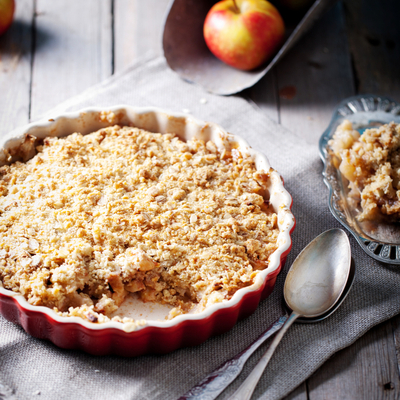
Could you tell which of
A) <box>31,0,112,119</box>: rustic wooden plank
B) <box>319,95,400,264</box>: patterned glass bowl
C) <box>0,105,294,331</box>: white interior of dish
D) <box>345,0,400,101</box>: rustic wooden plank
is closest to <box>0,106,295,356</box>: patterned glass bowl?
<box>0,105,294,331</box>: white interior of dish

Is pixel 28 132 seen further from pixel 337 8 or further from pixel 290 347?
pixel 337 8

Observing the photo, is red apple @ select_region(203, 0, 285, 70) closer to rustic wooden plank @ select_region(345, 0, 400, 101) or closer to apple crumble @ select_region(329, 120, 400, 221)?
rustic wooden plank @ select_region(345, 0, 400, 101)

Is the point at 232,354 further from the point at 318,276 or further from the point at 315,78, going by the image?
the point at 315,78

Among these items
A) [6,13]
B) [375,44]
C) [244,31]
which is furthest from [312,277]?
[6,13]

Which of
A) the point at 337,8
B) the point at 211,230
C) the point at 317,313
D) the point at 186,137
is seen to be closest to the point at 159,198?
the point at 211,230

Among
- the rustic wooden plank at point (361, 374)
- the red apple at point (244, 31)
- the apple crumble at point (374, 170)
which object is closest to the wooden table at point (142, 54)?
the red apple at point (244, 31)

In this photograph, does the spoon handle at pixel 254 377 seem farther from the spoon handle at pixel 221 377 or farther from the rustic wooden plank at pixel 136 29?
the rustic wooden plank at pixel 136 29
